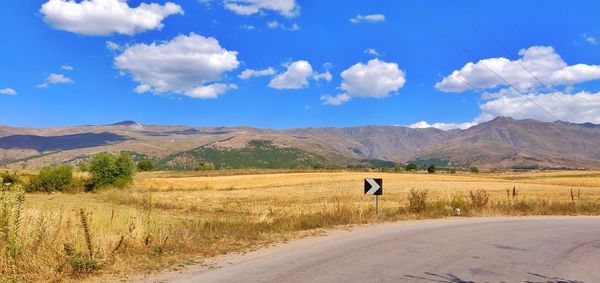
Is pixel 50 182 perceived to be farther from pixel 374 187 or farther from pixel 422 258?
pixel 422 258

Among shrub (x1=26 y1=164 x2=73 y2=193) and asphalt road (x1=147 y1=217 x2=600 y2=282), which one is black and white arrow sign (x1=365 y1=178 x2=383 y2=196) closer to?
asphalt road (x1=147 y1=217 x2=600 y2=282)

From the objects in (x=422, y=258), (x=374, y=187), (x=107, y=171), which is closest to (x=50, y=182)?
(x=107, y=171)

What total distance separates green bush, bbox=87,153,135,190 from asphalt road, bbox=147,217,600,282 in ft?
160

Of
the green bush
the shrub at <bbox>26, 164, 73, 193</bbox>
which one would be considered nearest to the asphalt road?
the green bush

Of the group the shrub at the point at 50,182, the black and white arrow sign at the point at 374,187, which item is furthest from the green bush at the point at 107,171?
the black and white arrow sign at the point at 374,187

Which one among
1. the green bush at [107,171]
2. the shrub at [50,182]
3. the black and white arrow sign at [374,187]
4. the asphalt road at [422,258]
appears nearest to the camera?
the asphalt road at [422,258]

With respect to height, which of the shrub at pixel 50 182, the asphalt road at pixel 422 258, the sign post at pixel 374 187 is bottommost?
the shrub at pixel 50 182

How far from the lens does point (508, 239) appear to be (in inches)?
525

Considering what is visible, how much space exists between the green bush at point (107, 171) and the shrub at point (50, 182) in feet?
8.93

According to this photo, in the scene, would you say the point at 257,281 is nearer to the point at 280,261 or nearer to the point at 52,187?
the point at 280,261

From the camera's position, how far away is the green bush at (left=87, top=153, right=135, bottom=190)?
57094 mm

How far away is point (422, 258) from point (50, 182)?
55.5m

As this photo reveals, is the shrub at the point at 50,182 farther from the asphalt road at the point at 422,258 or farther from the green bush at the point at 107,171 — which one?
the asphalt road at the point at 422,258

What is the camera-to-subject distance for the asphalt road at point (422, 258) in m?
8.53
